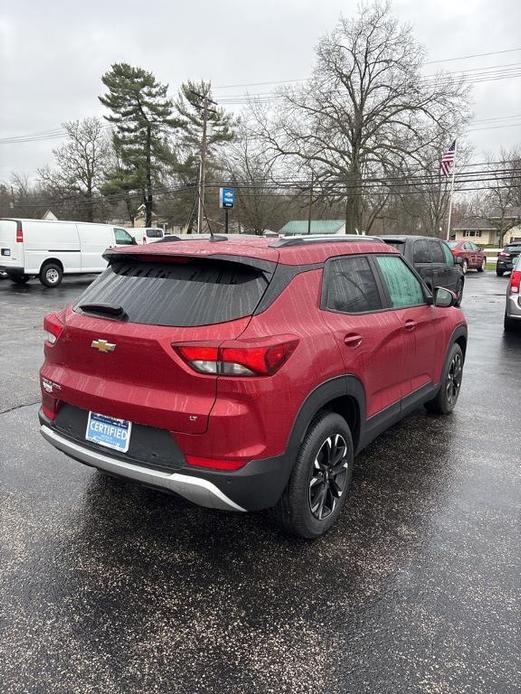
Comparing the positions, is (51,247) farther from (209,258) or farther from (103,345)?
(209,258)

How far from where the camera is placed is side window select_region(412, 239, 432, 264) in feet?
33.9

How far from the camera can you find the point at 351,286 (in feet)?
10.3

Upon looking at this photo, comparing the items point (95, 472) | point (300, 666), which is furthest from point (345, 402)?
point (95, 472)

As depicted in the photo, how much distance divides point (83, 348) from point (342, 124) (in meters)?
35.4

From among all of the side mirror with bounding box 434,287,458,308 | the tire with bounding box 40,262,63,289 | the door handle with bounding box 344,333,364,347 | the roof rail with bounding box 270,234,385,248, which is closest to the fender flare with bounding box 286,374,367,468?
the door handle with bounding box 344,333,364,347

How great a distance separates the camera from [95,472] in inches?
142

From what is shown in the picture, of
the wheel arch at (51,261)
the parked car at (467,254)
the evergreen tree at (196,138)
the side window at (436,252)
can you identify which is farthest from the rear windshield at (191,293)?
the evergreen tree at (196,138)

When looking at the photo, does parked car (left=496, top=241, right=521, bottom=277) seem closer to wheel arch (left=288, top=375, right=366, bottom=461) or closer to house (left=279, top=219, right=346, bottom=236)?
wheel arch (left=288, top=375, right=366, bottom=461)

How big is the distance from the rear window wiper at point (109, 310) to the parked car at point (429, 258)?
772 cm

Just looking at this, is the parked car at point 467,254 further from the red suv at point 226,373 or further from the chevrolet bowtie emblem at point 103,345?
the chevrolet bowtie emblem at point 103,345

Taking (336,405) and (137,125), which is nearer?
(336,405)

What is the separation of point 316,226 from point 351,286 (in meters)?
54.2

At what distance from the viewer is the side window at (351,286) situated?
2.92 m

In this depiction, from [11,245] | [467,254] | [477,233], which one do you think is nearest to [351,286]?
[11,245]
